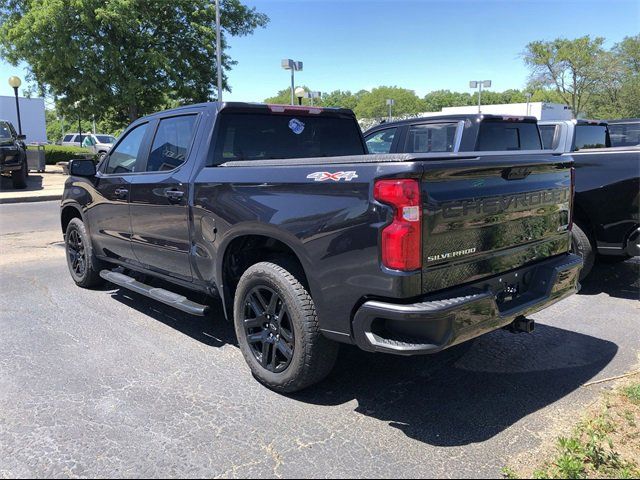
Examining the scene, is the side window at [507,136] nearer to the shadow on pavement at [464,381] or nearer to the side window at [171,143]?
the shadow on pavement at [464,381]

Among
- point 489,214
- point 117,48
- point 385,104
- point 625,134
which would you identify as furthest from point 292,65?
point 385,104

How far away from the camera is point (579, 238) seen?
18.7 ft

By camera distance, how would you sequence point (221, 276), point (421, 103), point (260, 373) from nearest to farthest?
point (260, 373) < point (221, 276) < point (421, 103)

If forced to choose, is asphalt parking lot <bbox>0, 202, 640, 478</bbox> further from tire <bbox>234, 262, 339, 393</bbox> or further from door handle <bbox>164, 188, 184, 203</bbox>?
door handle <bbox>164, 188, 184, 203</bbox>

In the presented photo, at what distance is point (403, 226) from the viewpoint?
2.75 meters

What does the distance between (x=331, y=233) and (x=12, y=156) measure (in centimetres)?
1592

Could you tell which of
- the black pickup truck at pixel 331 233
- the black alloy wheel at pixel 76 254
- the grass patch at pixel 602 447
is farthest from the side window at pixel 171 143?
the grass patch at pixel 602 447

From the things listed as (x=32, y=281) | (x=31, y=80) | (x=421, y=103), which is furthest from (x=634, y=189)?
(x=421, y=103)

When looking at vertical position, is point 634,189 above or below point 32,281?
above

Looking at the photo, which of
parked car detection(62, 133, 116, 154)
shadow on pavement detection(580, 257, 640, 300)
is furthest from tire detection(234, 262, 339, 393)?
parked car detection(62, 133, 116, 154)

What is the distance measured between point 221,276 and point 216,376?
0.72 metres

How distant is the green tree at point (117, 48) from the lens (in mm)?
20406

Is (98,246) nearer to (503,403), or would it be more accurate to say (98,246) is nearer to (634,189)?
(503,403)

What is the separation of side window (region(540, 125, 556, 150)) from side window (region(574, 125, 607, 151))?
313 millimetres
